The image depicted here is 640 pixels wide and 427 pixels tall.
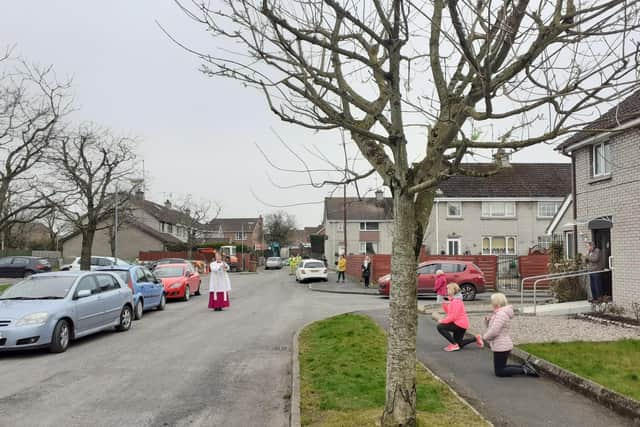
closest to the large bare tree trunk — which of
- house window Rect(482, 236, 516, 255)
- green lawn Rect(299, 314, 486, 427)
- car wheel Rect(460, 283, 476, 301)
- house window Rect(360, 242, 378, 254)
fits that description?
green lawn Rect(299, 314, 486, 427)

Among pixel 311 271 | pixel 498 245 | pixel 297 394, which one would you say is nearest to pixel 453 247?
pixel 498 245

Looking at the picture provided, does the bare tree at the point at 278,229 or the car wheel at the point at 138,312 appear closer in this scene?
the car wheel at the point at 138,312

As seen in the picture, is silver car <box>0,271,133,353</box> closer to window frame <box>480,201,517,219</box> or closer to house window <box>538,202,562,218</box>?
window frame <box>480,201,517,219</box>

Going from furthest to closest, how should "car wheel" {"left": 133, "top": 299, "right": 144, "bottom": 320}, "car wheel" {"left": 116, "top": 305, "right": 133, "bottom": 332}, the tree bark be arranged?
1. the tree bark
2. "car wheel" {"left": 133, "top": 299, "right": 144, "bottom": 320}
3. "car wheel" {"left": 116, "top": 305, "right": 133, "bottom": 332}

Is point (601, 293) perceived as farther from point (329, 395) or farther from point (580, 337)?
point (329, 395)

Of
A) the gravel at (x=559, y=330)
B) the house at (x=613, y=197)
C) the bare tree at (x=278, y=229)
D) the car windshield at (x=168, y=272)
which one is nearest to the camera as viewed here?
the gravel at (x=559, y=330)

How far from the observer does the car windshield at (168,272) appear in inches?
912

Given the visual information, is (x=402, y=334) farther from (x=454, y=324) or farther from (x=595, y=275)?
(x=595, y=275)

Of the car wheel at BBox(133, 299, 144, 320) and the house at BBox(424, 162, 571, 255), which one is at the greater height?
the house at BBox(424, 162, 571, 255)

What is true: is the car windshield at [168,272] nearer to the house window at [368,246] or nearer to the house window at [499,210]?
the house window at [499,210]

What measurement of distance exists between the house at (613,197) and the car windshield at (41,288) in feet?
36.1

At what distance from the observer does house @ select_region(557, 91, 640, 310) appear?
13695mm

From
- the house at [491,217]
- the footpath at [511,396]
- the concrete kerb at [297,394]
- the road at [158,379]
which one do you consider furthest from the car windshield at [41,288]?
the house at [491,217]

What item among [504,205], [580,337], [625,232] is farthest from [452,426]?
[504,205]
